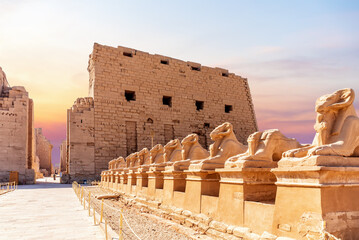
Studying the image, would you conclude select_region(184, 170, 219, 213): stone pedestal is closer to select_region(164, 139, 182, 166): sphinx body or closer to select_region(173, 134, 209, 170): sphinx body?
select_region(173, 134, 209, 170): sphinx body

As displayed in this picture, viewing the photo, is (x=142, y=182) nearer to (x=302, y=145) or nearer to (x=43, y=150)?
(x=302, y=145)

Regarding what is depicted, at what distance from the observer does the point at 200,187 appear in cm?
526

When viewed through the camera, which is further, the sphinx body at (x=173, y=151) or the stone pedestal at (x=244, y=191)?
the sphinx body at (x=173, y=151)

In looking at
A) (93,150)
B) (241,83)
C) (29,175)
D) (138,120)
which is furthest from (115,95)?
(241,83)

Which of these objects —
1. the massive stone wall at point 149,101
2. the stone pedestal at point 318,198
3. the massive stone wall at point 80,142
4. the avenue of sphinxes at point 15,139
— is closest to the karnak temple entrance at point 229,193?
the stone pedestal at point 318,198

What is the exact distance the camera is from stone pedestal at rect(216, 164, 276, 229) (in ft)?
13.3

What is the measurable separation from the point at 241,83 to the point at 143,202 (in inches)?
817

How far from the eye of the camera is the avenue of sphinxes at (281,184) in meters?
3.07

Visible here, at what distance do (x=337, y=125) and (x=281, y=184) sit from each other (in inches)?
37.7

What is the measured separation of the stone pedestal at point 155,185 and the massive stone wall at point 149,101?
11774 millimetres

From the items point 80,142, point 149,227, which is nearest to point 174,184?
point 149,227

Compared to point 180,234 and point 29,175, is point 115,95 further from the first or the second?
point 180,234

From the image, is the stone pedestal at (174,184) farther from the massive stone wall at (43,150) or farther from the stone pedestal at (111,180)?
the massive stone wall at (43,150)

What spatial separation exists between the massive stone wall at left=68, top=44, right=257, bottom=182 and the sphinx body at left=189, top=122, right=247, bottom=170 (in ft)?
48.2
